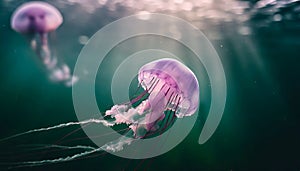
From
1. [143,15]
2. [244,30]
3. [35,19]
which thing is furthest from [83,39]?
[244,30]

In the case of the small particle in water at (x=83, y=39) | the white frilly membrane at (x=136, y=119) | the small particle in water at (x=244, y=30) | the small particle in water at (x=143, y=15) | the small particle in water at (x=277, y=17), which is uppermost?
the small particle in water at (x=83, y=39)

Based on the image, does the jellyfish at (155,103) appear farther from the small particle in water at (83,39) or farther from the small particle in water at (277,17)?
the small particle in water at (83,39)

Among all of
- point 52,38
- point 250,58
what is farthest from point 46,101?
point 250,58

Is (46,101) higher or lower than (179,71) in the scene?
higher

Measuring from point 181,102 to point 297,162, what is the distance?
565cm

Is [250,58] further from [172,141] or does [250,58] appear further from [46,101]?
[46,101]

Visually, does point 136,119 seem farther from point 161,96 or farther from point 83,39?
point 83,39

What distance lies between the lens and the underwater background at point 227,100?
6.50m

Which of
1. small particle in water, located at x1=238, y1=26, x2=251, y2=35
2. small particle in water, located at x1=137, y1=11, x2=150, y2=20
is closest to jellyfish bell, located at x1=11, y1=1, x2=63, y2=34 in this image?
small particle in water, located at x1=137, y1=11, x2=150, y2=20

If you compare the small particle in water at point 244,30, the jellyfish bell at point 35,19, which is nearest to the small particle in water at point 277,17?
the small particle in water at point 244,30

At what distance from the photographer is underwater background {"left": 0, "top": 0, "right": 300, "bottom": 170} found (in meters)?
6.50

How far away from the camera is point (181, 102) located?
3334mm

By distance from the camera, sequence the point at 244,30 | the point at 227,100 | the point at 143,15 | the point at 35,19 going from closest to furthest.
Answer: the point at 35,19 → the point at 143,15 → the point at 244,30 → the point at 227,100

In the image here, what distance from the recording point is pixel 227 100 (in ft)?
27.3
